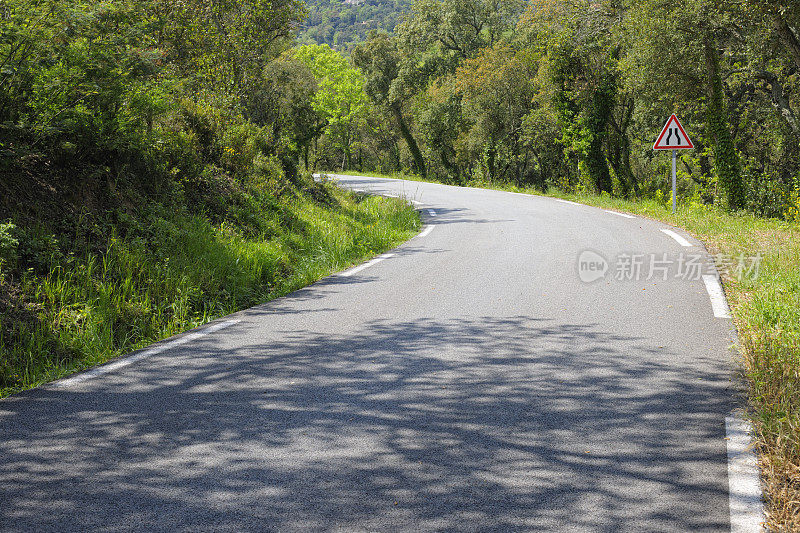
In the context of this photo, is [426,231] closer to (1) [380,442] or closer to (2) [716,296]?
(2) [716,296]

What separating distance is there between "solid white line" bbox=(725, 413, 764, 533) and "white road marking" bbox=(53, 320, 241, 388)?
13.4ft

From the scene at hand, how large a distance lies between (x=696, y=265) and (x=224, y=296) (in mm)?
6240

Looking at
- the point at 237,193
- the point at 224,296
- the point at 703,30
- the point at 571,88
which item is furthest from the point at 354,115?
the point at 224,296

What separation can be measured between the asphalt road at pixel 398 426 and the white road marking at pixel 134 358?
5 centimetres

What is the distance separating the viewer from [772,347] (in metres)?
4.74

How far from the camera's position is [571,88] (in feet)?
84.7

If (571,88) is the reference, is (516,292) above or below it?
below

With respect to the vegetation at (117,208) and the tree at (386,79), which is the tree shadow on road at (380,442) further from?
the tree at (386,79)

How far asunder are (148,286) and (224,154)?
5359 mm

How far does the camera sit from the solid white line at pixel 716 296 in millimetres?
6286

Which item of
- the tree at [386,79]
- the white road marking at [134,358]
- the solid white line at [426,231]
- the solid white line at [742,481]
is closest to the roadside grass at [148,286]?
the white road marking at [134,358]

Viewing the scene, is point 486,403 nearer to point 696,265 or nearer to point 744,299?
point 744,299

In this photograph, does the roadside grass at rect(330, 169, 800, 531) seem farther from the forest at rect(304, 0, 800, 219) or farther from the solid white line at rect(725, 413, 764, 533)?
the forest at rect(304, 0, 800, 219)

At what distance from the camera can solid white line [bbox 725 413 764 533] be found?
2.67m
